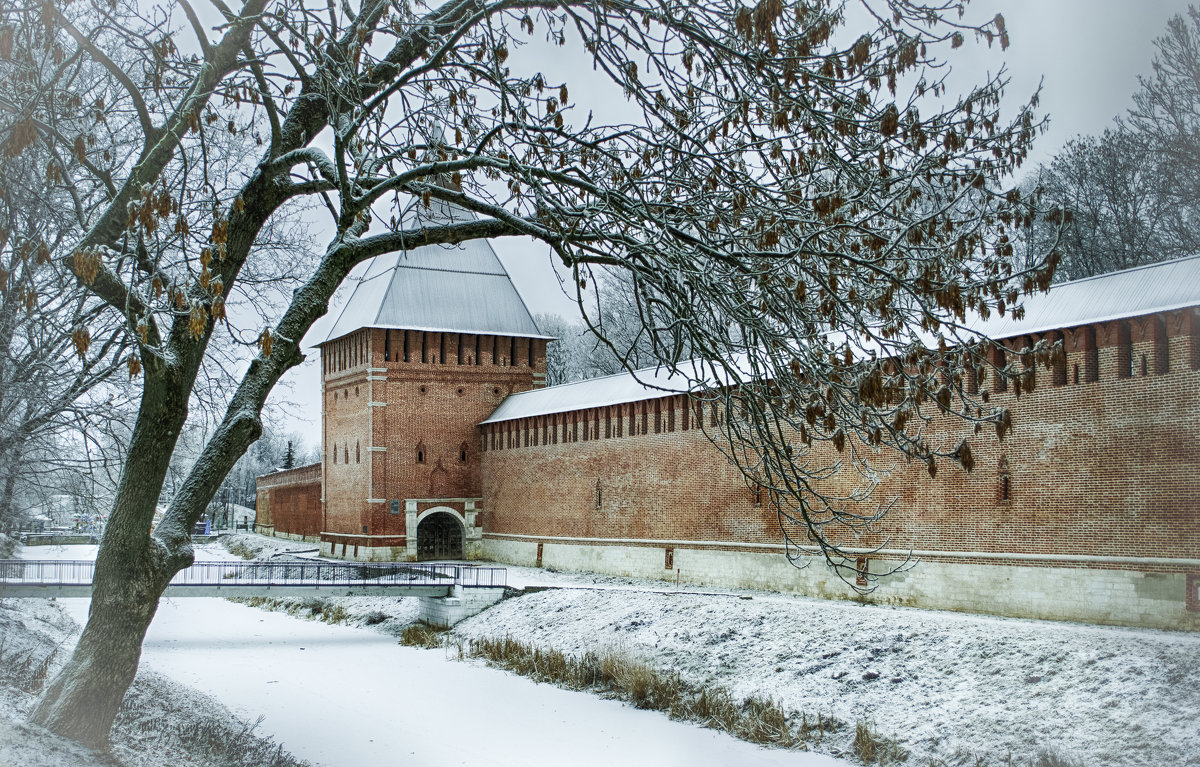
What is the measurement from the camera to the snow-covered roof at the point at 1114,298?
11.9 meters

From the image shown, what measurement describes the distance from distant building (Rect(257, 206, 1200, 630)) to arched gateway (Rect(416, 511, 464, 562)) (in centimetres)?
5

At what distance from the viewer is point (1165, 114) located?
1434cm

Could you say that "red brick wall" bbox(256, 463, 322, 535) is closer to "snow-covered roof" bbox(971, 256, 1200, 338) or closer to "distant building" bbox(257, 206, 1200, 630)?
"distant building" bbox(257, 206, 1200, 630)

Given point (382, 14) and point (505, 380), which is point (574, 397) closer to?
point (505, 380)

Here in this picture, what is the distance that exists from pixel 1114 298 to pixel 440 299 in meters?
18.7

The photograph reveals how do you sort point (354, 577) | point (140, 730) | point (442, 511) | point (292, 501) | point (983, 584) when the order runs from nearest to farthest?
point (140, 730), point (983, 584), point (354, 577), point (442, 511), point (292, 501)

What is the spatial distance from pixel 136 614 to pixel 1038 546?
35.6ft

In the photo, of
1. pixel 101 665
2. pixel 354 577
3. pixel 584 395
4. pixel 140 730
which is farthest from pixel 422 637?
pixel 101 665

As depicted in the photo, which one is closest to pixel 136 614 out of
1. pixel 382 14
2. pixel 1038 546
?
pixel 382 14

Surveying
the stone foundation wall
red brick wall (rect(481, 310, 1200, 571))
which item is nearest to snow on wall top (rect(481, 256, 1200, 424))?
red brick wall (rect(481, 310, 1200, 571))

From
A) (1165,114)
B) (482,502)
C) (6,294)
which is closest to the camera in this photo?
(6,294)

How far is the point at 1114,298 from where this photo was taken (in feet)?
41.3

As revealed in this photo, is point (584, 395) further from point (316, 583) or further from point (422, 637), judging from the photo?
point (316, 583)

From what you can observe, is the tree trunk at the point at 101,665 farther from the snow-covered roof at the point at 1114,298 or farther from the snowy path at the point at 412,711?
the snow-covered roof at the point at 1114,298
